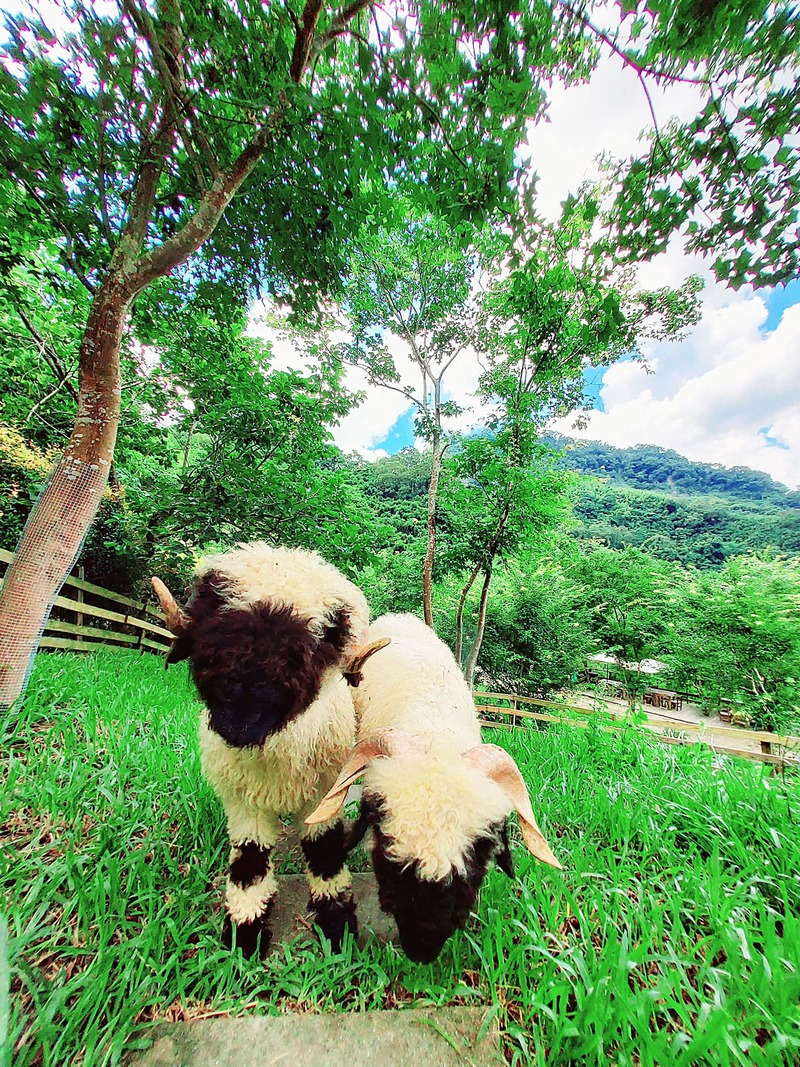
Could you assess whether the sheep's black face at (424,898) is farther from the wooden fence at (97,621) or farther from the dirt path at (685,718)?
the dirt path at (685,718)

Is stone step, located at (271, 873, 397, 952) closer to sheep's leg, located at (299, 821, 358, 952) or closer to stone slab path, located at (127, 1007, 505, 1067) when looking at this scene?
sheep's leg, located at (299, 821, 358, 952)

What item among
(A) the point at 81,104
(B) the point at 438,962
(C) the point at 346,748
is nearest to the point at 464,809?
(C) the point at 346,748

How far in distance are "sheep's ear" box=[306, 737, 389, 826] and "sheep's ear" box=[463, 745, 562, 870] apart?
391 mm

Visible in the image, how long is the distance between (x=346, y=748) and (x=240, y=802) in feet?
1.72

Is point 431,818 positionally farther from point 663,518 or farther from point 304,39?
point 663,518

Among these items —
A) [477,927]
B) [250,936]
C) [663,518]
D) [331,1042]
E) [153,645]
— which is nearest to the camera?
[331,1042]

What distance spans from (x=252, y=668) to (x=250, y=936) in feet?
4.24

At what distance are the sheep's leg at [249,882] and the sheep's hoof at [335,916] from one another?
0.22 m

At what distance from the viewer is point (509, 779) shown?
5.54 feet

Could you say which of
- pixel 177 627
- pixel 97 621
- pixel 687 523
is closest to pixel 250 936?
pixel 177 627

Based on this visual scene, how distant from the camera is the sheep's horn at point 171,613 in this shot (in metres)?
1.53

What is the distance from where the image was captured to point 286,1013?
4.88 ft

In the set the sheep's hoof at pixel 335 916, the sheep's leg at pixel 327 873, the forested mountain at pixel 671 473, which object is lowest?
the sheep's hoof at pixel 335 916

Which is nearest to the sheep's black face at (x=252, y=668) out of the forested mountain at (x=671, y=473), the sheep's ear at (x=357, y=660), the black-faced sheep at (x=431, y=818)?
the sheep's ear at (x=357, y=660)
